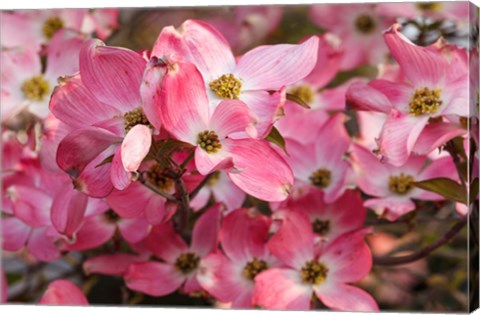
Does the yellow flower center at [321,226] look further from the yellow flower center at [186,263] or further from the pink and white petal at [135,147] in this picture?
the pink and white petal at [135,147]

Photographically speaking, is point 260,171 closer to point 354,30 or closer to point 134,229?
point 134,229

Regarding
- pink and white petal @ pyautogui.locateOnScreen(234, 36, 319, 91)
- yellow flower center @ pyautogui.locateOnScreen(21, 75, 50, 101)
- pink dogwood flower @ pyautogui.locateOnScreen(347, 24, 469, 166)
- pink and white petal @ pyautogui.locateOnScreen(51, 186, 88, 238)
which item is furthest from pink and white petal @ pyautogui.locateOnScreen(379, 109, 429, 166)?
yellow flower center @ pyautogui.locateOnScreen(21, 75, 50, 101)

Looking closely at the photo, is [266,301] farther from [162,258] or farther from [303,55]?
[303,55]

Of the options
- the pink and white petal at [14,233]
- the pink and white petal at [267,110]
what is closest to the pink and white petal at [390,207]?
the pink and white petal at [267,110]

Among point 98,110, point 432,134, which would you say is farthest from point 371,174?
point 98,110

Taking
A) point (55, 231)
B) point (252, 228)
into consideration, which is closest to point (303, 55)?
point (252, 228)

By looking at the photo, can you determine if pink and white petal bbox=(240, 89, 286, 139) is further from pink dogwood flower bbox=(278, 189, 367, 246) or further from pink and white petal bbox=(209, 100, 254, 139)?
pink dogwood flower bbox=(278, 189, 367, 246)
